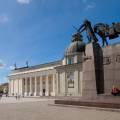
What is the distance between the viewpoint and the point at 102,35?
2114cm

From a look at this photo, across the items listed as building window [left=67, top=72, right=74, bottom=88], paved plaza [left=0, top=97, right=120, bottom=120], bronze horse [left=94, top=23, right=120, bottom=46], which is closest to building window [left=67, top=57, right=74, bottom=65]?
building window [left=67, top=72, right=74, bottom=88]

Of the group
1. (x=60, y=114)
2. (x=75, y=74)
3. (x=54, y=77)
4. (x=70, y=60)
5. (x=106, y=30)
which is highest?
(x=70, y=60)

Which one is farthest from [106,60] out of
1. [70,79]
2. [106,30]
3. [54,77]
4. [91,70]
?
[54,77]

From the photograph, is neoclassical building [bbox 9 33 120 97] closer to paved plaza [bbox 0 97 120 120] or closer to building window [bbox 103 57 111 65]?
building window [bbox 103 57 111 65]

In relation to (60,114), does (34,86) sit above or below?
above

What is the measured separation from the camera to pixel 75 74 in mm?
71562

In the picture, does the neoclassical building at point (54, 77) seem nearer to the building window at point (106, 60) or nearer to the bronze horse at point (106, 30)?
the bronze horse at point (106, 30)

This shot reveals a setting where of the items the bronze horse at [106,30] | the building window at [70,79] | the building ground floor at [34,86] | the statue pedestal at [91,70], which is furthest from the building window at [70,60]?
the statue pedestal at [91,70]

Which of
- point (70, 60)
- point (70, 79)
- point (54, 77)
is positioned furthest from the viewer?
point (54, 77)

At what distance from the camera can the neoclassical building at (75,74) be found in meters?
19.2

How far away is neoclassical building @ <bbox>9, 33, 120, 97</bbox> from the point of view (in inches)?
758

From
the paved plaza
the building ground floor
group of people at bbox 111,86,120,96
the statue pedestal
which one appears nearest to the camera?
the paved plaza

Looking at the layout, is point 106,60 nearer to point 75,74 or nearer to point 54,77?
point 75,74

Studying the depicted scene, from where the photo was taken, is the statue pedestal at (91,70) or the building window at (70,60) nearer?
the statue pedestal at (91,70)
